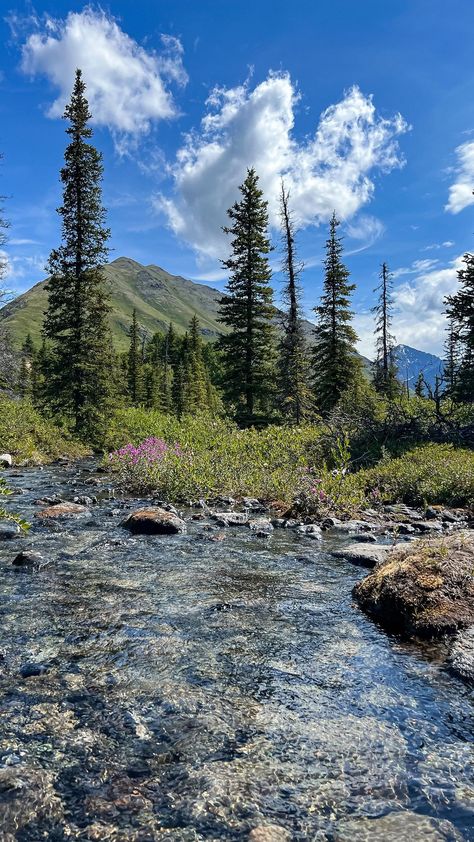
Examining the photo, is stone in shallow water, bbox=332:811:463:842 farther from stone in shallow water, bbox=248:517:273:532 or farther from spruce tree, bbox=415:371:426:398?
spruce tree, bbox=415:371:426:398

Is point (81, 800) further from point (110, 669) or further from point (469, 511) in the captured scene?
point (469, 511)

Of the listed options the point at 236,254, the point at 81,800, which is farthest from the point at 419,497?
the point at 236,254

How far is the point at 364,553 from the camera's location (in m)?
8.84

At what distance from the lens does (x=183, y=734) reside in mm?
3857

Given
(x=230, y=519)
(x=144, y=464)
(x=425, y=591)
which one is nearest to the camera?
(x=425, y=591)

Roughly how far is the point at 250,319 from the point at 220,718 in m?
30.8

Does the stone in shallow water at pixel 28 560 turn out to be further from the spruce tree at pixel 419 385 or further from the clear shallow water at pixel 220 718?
the spruce tree at pixel 419 385

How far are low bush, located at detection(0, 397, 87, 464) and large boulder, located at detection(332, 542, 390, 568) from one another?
19.0 meters

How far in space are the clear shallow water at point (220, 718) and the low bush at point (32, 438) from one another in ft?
61.6

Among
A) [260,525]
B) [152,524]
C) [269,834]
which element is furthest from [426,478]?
[269,834]

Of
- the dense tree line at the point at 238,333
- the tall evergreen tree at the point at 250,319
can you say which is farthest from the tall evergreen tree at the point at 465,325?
the tall evergreen tree at the point at 250,319

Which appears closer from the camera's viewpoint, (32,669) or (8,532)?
(32,669)

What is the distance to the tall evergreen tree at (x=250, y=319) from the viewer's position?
32.9 meters

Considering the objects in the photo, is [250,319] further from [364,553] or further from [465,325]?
[364,553]
